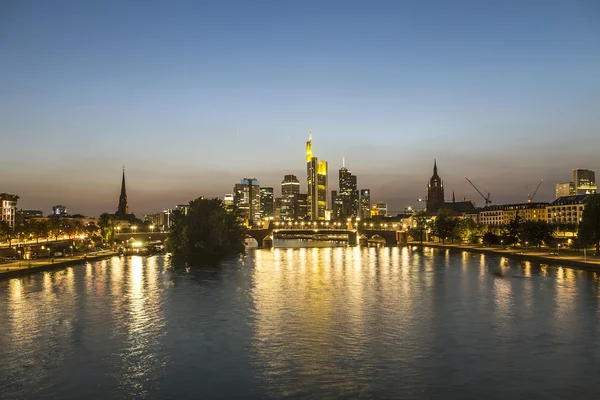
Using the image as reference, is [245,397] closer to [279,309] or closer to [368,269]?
[279,309]

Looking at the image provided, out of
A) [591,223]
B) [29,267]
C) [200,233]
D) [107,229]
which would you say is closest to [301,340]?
[29,267]

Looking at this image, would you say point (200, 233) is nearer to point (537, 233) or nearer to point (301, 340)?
point (537, 233)

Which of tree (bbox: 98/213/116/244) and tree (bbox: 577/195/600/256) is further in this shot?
tree (bbox: 98/213/116/244)

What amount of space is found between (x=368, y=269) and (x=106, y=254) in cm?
7904

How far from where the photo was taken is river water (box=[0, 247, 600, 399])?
1168 inches

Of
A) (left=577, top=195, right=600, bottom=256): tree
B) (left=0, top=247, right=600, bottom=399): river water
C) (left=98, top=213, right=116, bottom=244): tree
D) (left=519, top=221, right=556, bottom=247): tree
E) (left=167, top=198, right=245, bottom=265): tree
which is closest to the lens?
(left=0, top=247, right=600, bottom=399): river water

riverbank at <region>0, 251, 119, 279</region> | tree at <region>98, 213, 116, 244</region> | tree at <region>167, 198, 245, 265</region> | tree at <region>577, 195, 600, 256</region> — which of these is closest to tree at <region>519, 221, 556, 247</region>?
tree at <region>577, 195, 600, 256</region>

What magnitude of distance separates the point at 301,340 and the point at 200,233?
349 feet

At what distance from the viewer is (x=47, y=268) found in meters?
99.4

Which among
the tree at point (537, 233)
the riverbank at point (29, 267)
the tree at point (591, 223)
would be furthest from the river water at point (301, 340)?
the tree at point (537, 233)

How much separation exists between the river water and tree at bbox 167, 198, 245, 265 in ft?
211

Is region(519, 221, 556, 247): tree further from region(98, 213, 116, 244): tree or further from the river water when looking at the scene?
region(98, 213, 116, 244): tree

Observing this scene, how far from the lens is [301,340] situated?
40.2 meters

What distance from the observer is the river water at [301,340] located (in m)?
29.7
